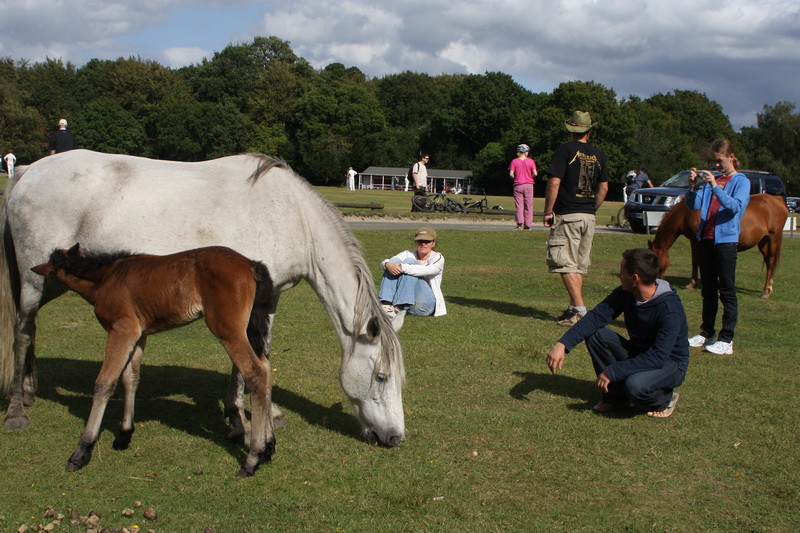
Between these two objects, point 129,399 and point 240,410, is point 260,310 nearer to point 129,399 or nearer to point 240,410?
point 240,410

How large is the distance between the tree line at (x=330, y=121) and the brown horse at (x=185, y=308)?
70383 millimetres

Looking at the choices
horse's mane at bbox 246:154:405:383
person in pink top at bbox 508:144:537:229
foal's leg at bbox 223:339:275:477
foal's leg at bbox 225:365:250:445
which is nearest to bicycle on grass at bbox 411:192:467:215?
person in pink top at bbox 508:144:537:229

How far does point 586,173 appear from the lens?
368 inches

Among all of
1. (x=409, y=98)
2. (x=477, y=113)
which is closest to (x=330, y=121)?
(x=477, y=113)

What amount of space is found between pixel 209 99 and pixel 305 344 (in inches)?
4144

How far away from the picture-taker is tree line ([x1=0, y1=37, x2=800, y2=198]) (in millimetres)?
73812

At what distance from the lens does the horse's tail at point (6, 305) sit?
235 inches

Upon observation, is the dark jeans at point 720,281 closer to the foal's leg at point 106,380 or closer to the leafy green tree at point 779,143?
the foal's leg at point 106,380

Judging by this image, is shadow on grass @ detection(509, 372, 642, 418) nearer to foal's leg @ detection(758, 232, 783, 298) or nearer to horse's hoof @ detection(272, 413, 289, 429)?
horse's hoof @ detection(272, 413, 289, 429)

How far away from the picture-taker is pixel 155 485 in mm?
4559

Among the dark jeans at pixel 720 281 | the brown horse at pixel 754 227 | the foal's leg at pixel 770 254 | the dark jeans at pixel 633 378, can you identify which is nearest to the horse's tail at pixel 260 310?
the dark jeans at pixel 633 378

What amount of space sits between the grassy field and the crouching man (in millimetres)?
247

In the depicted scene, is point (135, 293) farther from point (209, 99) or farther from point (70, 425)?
point (209, 99)

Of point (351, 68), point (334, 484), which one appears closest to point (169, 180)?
point (334, 484)
